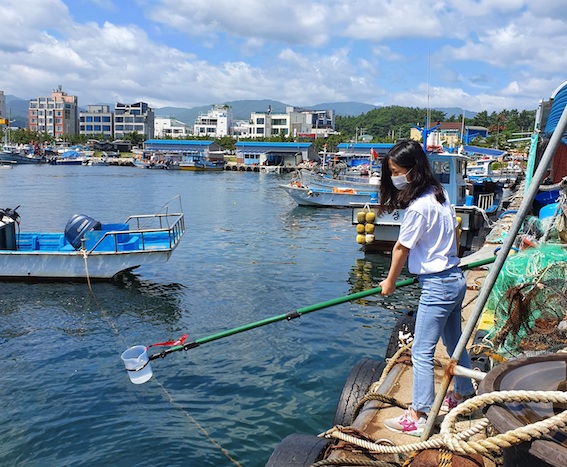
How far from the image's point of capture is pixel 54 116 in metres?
160

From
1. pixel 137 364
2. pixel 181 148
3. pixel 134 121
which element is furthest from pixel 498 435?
pixel 134 121

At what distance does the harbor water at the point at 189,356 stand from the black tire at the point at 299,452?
8.58 ft

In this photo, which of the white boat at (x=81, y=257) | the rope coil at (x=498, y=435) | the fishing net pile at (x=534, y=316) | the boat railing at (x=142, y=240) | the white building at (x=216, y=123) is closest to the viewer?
the rope coil at (x=498, y=435)

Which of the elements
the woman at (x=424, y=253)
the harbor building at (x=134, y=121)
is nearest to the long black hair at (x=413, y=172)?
the woman at (x=424, y=253)

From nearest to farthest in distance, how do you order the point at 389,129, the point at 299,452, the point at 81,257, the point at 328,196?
the point at 299,452 → the point at 81,257 → the point at 328,196 → the point at 389,129

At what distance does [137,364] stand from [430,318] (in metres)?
2.75

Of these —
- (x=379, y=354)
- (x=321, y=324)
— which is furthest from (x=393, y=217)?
(x=379, y=354)

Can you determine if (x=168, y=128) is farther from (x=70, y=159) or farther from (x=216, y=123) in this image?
(x=70, y=159)

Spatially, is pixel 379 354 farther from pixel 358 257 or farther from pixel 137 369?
pixel 358 257

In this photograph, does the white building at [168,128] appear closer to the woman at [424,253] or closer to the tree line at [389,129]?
the tree line at [389,129]

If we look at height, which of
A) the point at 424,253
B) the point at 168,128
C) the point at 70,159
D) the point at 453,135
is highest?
the point at 168,128

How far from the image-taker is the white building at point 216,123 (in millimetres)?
160750

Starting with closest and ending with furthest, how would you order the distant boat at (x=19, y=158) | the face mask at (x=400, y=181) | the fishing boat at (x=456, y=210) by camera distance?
the face mask at (x=400, y=181) → the fishing boat at (x=456, y=210) → the distant boat at (x=19, y=158)

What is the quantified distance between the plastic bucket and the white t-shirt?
273 cm
